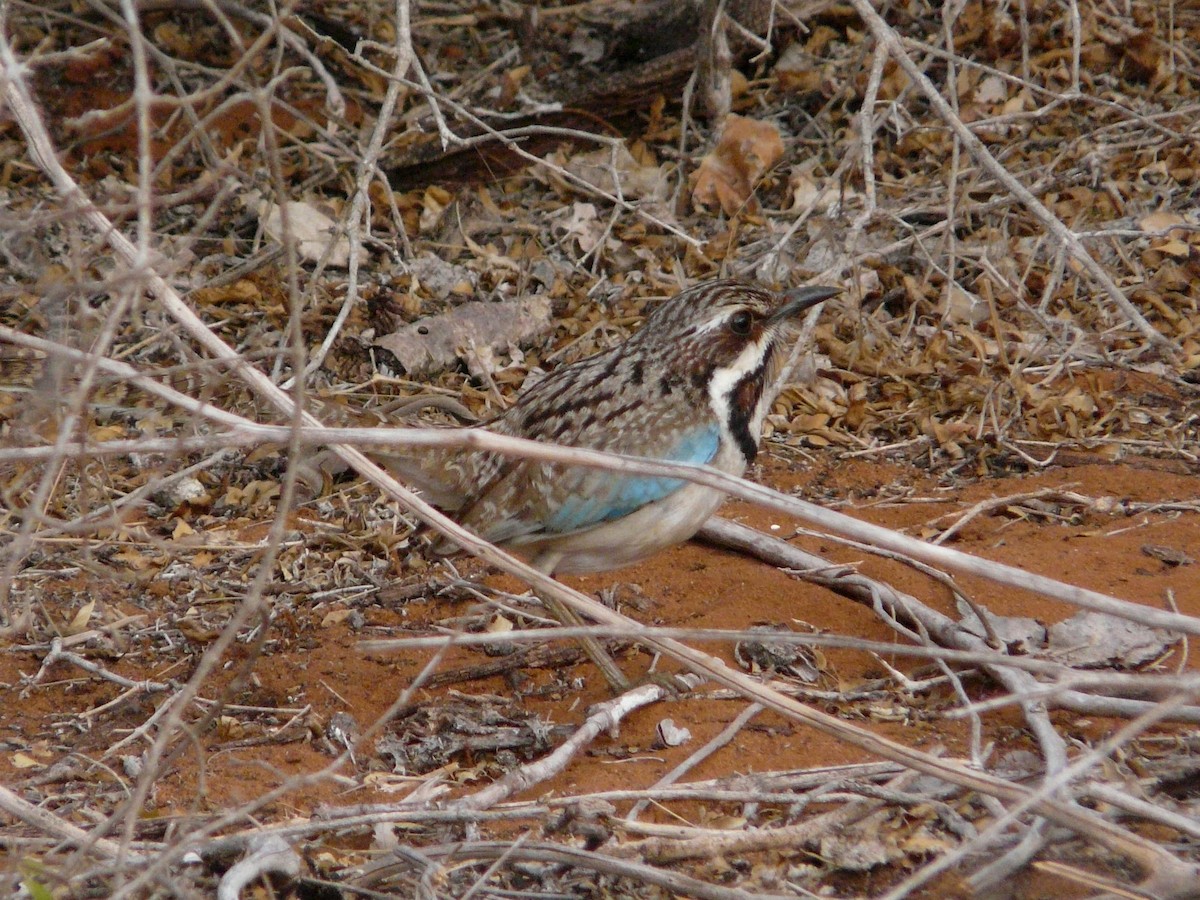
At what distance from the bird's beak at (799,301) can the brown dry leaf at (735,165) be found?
2805 millimetres

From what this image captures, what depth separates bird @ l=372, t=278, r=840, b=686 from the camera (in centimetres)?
577

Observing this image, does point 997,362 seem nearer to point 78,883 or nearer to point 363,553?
point 363,553

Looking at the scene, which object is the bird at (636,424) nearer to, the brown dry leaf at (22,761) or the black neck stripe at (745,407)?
the black neck stripe at (745,407)

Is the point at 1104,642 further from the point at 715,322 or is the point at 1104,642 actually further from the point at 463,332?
the point at 463,332

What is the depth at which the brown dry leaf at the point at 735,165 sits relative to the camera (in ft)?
28.9

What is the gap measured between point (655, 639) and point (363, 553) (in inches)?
126

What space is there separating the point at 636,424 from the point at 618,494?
0.32m

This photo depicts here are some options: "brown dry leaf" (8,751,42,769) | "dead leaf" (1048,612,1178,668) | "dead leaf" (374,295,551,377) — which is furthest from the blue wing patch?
"dead leaf" (374,295,551,377)

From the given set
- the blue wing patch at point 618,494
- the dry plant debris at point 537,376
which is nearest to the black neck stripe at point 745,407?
the blue wing patch at point 618,494

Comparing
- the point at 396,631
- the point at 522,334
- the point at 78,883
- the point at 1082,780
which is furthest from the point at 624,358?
the point at 78,883

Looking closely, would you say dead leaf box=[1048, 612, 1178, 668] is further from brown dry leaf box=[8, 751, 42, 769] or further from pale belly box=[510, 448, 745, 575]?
brown dry leaf box=[8, 751, 42, 769]

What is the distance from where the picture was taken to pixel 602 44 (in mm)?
9562

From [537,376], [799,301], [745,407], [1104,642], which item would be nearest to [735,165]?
[537,376]

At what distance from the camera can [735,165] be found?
890 cm
